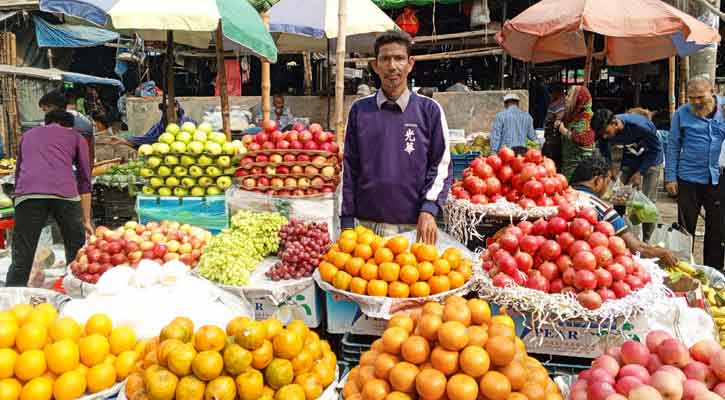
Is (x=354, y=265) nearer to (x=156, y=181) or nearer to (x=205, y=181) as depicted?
(x=205, y=181)

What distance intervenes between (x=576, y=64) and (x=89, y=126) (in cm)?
1190

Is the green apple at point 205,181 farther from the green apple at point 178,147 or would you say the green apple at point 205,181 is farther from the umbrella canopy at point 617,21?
the umbrella canopy at point 617,21

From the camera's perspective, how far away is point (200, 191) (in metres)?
5.20

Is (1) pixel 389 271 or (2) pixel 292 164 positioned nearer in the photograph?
(1) pixel 389 271

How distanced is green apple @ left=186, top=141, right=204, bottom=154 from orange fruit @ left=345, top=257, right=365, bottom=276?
8.84 feet

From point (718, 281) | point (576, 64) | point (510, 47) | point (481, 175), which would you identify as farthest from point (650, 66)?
point (481, 175)

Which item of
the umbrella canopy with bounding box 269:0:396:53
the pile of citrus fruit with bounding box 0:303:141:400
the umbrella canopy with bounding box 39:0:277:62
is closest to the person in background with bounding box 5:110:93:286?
the umbrella canopy with bounding box 39:0:277:62

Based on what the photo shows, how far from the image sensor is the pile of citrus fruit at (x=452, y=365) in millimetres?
1821

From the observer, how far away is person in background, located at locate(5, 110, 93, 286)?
5.04 m

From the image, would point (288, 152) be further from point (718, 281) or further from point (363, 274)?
point (718, 281)

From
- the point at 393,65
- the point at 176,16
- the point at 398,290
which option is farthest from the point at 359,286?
the point at 176,16

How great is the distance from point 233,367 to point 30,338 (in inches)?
39.3

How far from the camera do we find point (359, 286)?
2.97m

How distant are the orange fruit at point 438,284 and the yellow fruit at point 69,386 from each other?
5.69 ft
